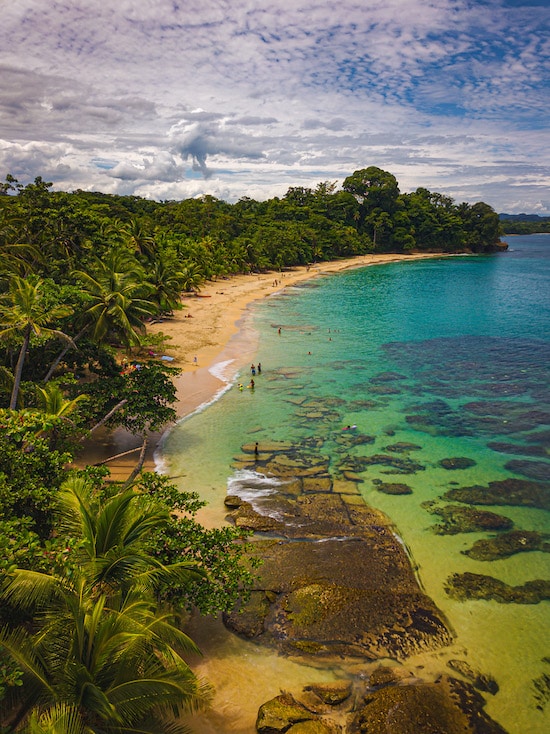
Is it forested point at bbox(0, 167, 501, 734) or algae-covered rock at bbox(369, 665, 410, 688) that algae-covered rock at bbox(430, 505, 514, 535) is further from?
forested point at bbox(0, 167, 501, 734)

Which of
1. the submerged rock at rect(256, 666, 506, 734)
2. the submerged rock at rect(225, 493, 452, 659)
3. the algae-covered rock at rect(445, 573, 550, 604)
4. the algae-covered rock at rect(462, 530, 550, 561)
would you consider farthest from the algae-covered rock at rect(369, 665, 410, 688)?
the algae-covered rock at rect(462, 530, 550, 561)

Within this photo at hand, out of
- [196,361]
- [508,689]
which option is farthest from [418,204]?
[508,689]

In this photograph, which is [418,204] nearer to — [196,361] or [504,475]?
[196,361]

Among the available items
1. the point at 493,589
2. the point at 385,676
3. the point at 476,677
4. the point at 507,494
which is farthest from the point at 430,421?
the point at 385,676

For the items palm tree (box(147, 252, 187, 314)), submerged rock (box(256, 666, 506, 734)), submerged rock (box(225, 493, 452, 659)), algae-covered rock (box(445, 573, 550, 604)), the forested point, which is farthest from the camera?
palm tree (box(147, 252, 187, 314))

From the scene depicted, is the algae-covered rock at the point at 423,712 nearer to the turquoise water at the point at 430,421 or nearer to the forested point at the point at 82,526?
the turquoise water at the point at 430,421

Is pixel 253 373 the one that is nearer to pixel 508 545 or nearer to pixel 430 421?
pixel 430 421
